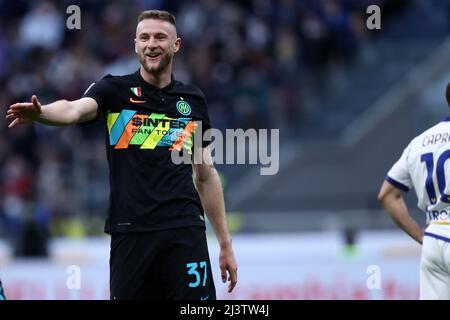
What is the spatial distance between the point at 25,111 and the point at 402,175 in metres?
2.77

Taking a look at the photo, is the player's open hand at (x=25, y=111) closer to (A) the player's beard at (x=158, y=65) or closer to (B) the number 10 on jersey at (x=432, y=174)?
(A) the player's beard at (x=158, y=65)

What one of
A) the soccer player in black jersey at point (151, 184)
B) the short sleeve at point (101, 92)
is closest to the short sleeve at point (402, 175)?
the soccer player in black jersey at point (151, 184)

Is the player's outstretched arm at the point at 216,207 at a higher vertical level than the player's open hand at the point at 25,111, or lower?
lower

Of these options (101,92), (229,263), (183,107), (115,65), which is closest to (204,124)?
(183,107)

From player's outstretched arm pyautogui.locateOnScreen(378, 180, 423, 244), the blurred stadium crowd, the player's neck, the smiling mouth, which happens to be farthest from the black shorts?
the blurred stadium crowd

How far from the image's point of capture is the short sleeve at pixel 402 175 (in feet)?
23.4

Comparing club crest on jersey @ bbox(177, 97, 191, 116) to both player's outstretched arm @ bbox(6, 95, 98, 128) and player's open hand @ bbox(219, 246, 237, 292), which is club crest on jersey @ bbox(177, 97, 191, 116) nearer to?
player's outstretched arm @ bbox(6, 95, 98, 128)

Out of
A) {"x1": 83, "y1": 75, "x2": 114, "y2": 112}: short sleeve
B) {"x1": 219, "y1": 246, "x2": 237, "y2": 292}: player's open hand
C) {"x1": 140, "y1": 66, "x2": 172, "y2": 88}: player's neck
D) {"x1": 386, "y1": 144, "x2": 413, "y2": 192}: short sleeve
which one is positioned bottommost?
{"x1": 219, "y1": 246, "x2": 237, "y2": 292}: player's open hand

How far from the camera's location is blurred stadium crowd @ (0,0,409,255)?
54.6 feet

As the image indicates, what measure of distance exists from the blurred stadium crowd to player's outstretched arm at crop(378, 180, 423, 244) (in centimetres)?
937

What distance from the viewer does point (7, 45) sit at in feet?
65.6

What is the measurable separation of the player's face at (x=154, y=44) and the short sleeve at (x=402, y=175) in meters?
1.74

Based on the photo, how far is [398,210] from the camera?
727 centimetres

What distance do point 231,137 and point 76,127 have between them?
2.53m
